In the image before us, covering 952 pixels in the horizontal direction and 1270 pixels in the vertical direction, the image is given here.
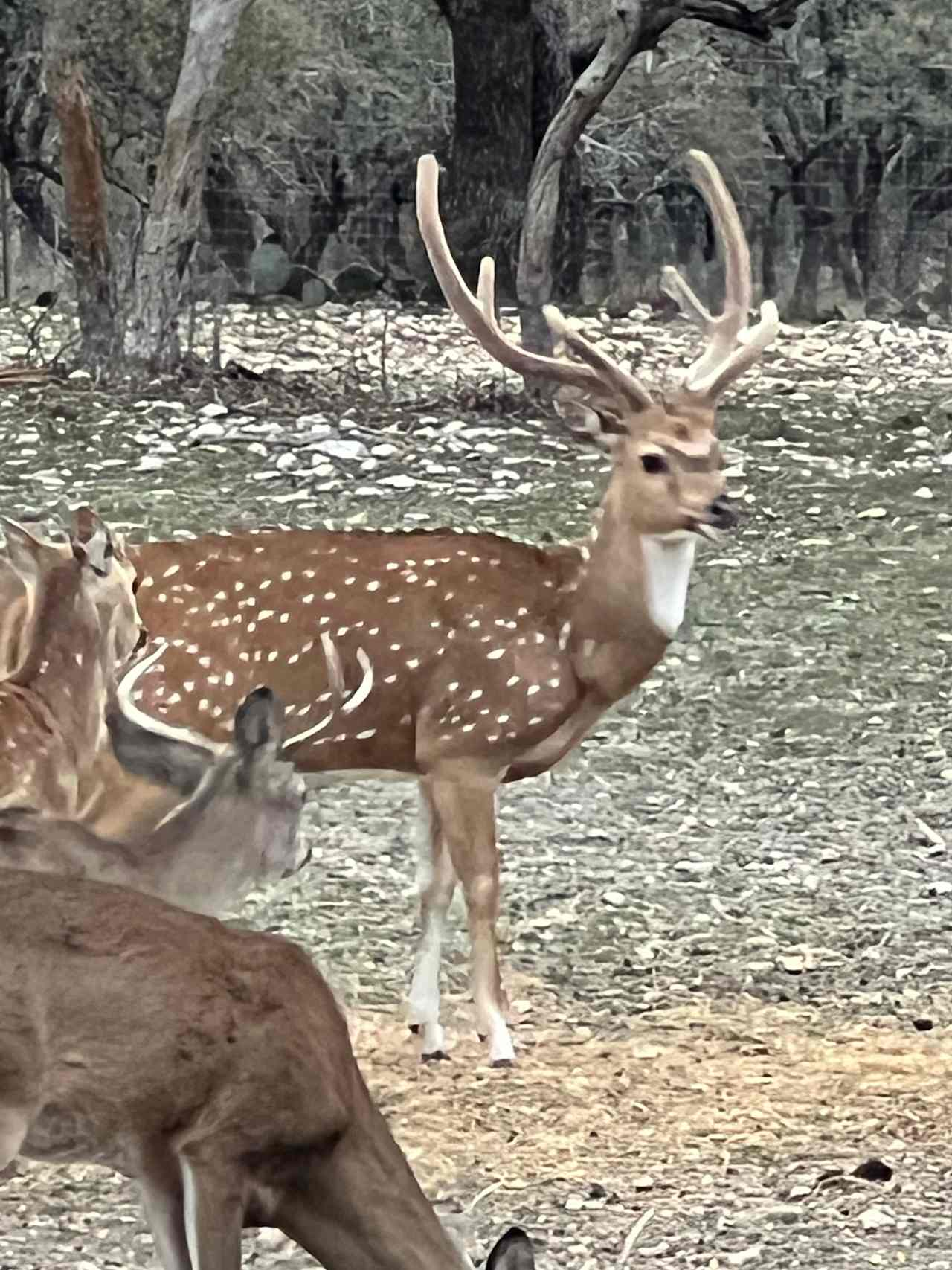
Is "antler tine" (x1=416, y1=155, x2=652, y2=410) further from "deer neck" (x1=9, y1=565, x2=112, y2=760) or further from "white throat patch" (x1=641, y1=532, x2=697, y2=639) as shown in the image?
"deer neck" (x1=9, y1=565, x2=112, y2=760)

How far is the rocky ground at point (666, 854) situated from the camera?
4.01m

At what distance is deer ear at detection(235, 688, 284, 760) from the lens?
3.57 meters

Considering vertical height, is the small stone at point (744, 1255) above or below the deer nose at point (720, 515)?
below

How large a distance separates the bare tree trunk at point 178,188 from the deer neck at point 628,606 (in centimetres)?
649

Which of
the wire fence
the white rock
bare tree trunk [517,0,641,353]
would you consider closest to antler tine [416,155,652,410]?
the white rock

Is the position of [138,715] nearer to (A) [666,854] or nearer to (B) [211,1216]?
(B) [211,1216]

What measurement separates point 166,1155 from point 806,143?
15365 mm

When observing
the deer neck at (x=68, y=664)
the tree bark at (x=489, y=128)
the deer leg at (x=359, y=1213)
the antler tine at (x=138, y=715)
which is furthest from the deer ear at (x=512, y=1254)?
the tree bark at (x=489, y=128)

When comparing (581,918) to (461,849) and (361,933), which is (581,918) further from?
(461,849)

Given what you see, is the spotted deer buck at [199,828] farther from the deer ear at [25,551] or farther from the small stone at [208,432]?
the small stone at [208,432]

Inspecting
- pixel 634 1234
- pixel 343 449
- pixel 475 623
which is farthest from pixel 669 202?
pixel 634 1234

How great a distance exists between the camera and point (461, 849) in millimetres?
4555

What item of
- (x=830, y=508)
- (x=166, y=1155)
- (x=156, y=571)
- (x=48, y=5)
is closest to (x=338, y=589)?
(x=156, y=571)

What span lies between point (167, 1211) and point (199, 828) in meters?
0.76
